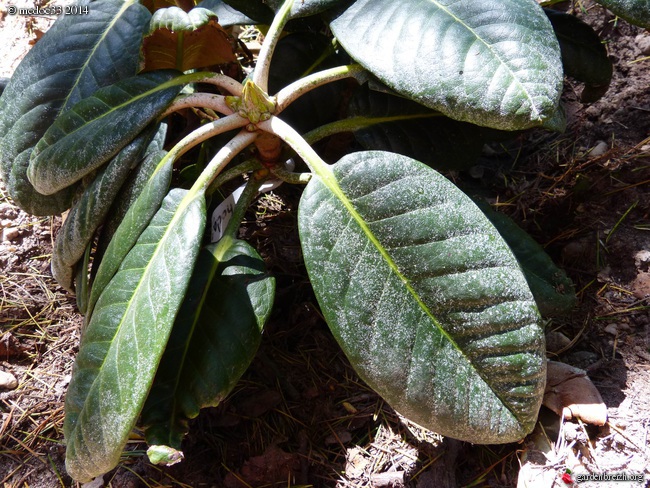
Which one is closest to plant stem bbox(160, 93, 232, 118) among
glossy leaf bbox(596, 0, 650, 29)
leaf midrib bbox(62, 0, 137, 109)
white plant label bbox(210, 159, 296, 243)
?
white plant label bbox(210, 159, 296, 243)

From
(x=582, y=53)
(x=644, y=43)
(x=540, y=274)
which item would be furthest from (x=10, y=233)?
(x=644, y=43)

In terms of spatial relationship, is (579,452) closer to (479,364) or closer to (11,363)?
(479,364)

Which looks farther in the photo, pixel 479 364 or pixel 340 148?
pixel 340 148

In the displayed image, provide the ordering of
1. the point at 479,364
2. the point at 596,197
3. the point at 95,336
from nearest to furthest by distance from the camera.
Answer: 1. the point at 479,364
2. the point at 95,336
3. the point at 596,197

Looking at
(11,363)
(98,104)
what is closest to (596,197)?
(98,104)

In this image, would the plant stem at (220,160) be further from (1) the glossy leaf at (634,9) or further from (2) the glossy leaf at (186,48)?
(1) the glossy leaf at (634,9)

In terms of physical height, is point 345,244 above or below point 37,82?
below
